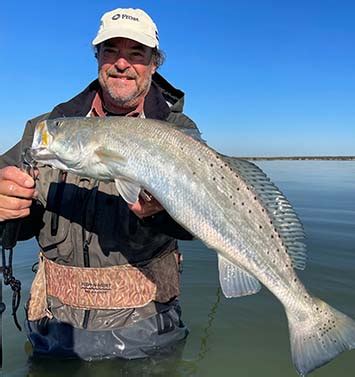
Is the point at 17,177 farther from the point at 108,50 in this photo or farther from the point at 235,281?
the point at 108,50

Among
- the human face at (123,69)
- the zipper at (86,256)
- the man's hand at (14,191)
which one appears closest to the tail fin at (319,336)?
the zipper at (86,256)

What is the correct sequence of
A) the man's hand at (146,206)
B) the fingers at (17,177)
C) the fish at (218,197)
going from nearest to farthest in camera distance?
the fingers at (17,177) < the fish at (218,197) < the man's hand at (146,206)

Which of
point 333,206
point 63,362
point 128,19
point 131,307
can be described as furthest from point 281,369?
point 333,206

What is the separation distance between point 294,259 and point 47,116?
8.85 feet

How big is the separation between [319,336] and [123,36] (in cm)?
303

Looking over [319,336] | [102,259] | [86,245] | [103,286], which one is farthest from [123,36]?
[319,336]

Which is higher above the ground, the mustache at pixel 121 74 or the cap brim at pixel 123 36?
the cap brim at pixel 123 36

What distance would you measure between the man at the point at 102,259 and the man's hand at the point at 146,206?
1.06 ft

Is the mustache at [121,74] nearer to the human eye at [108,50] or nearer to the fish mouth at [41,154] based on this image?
the human eye at [108,50]

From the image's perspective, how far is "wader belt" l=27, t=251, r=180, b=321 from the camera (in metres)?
4.02

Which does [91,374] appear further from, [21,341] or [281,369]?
[281,369]

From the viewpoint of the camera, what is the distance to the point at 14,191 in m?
3.04

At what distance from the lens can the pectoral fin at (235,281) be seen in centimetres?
323

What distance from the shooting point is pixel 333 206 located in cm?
1381
